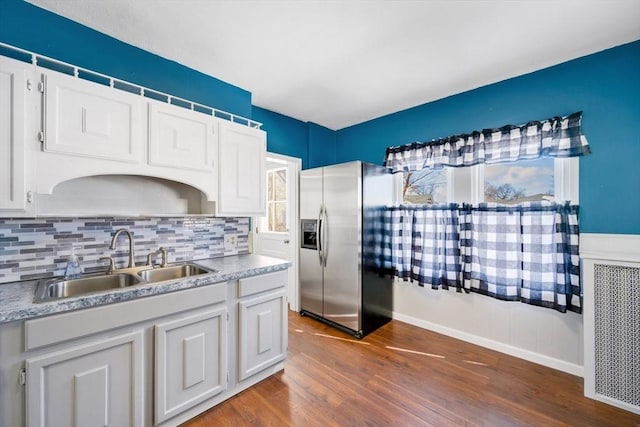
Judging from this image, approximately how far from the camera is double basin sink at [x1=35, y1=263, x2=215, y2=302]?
1502 millimetres

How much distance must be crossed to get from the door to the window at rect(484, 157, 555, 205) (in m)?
2.18

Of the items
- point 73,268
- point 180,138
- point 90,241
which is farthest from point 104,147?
point 73,268

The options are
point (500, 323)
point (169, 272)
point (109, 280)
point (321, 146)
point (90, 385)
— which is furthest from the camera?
point (321, 146)

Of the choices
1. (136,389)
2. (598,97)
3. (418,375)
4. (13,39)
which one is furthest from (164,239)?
(598,97)

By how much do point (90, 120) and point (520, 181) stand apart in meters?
3.34

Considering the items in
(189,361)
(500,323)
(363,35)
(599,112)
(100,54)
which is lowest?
(500,323)

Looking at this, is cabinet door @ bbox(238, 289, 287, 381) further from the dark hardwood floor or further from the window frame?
the window frame

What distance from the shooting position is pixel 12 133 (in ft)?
4.35

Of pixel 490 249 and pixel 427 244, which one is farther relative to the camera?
pixel 427 244

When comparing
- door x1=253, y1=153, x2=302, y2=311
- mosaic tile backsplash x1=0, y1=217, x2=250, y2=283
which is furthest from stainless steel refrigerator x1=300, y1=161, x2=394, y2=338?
mosaic tile backsplash x1=0, y1=217, x2=250, y2=283

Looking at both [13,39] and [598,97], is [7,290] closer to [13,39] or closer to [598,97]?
[13,39]

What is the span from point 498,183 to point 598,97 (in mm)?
905

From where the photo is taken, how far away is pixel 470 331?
8.84 feet

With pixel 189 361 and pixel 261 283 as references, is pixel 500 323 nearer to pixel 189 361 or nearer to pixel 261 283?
pixel 261 283
